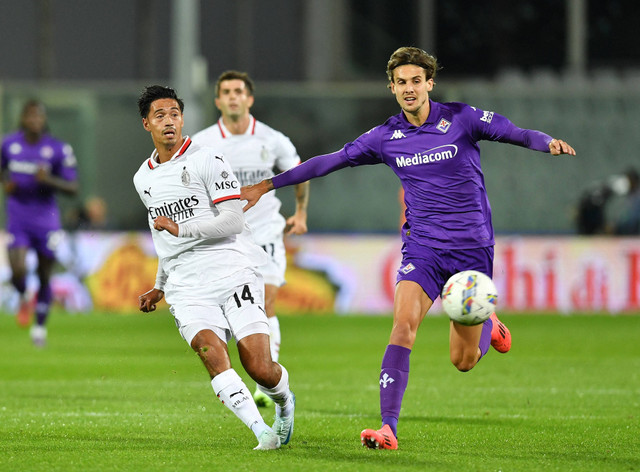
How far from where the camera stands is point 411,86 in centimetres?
690

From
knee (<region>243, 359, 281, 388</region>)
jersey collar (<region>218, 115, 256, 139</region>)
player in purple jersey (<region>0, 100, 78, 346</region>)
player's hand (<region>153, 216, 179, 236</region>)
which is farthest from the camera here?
player in purple jersey (<region>0, 100, 78, 346</region>)

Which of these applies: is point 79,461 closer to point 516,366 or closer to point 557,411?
point 557,411

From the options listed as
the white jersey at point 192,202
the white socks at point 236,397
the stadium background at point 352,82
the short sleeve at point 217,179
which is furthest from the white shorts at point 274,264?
the stadium background at point 352,82

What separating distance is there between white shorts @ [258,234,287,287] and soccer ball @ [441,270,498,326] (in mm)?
2612

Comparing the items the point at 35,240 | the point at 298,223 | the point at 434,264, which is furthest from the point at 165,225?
the point at 35,240

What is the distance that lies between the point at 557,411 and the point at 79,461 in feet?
11.9

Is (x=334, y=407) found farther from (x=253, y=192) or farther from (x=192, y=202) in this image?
(x=192, y=202)

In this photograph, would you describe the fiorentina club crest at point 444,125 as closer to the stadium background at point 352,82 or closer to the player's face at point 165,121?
the player's face at point 165,121

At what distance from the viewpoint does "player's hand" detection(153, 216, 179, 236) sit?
6.31 meters

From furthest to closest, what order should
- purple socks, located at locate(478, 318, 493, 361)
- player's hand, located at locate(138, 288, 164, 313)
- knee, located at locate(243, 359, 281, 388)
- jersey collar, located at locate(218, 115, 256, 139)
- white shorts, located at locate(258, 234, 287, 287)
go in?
jersey collar, located at locate(218, 115, 256, 139)
white shorts, located at locate(258, 234, 287, 287)
purple socks, located at locate(478, 318, 493, 361)
player's hand, located at locate(138, 288, 164, 313)
knee, located at locate(243, 359, 281, 388)

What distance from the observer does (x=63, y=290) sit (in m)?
18.7

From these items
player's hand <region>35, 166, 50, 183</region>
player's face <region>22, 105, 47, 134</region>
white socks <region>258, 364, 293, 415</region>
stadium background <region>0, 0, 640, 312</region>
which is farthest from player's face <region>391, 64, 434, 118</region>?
stadium background <region>0, 0, 640, 312</region>

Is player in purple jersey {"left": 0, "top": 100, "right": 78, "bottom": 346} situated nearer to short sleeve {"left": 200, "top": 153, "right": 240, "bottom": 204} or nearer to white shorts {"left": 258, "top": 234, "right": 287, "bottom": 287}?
white shorts {"left": 258, "top": 234, "right": 287, "bottom": 287}

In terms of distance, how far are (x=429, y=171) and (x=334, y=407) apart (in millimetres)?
2465
